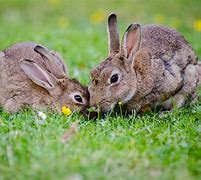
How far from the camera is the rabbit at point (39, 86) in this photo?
7.36 m

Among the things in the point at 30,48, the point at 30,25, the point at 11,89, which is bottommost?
the point at 11,89

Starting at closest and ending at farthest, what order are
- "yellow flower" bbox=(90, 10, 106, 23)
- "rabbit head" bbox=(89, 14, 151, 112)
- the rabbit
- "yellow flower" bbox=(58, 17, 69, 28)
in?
"rabbit head" bbox=(89, 14, 151, 112) < the rabbit < "yellow flower" bbox=(58, 17, 69, 28) < "yellow flower" bbox=(90, 10, 106, 23)

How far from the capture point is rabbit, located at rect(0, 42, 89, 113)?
736 centimetres

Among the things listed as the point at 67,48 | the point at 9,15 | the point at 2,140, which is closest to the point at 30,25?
the point at 9,15

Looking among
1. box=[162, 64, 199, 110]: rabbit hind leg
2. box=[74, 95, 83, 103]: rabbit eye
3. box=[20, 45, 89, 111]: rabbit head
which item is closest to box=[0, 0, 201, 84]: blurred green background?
box=[20, 45, 89, 111]: rabbit head

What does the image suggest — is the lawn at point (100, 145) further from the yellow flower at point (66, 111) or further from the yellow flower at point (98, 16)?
the yellow flower at point (98, 16)

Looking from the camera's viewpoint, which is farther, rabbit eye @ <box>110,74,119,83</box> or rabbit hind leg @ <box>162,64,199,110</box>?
rabbit hind leg @ <box>162,64,199,110</box>

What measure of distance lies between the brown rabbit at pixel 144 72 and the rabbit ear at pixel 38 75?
2.77 ft

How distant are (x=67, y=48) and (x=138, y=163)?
6417mm

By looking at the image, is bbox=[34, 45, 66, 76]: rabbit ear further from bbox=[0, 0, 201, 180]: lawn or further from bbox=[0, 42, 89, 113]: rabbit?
bbox=[0, 0, 201, 180]: lawn

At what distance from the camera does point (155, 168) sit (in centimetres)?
473

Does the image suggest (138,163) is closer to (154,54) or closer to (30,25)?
(154,54)

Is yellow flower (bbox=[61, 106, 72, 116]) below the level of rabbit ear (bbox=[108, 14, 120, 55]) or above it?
below

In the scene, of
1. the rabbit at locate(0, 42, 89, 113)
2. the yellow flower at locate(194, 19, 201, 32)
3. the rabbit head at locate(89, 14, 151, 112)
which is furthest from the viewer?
the yellow flower at locate(194, 19, 201, 32)
